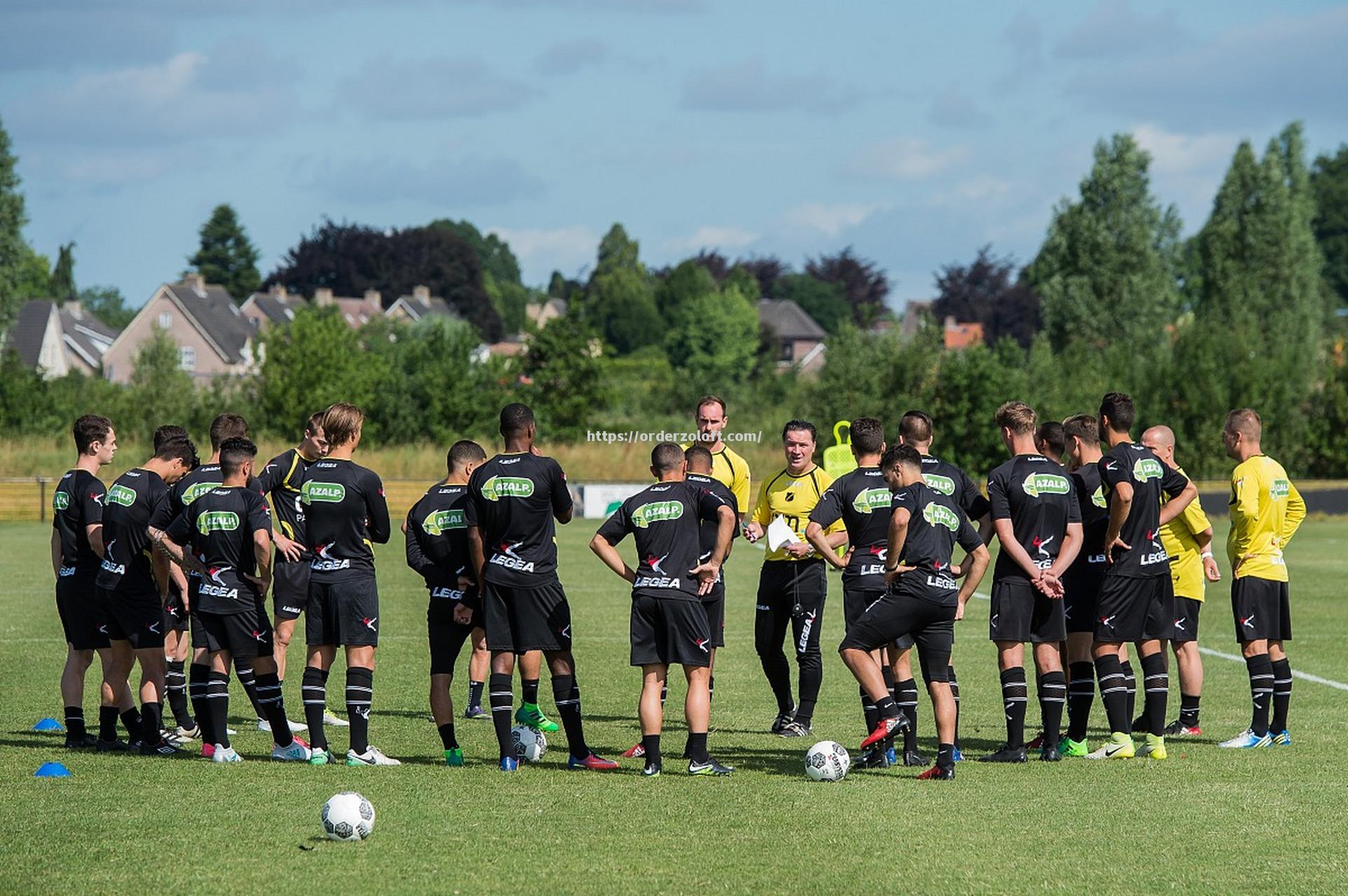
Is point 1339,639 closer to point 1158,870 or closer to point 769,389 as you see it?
point 1158,870

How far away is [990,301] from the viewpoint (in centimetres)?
11475

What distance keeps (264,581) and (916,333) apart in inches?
1617

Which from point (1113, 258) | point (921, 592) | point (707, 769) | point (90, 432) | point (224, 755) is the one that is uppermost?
point (1113, 258)

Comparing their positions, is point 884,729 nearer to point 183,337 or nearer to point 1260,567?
point 1260,567

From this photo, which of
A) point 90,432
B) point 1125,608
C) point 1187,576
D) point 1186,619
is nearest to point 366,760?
point 90,432

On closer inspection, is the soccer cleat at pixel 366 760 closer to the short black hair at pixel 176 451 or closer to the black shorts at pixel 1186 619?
the short black hair at pixel 176 451

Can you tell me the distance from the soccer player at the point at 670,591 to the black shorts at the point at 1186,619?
354 centimetres

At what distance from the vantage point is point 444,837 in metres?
7.29

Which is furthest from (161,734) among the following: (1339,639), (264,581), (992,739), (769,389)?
(769,389)

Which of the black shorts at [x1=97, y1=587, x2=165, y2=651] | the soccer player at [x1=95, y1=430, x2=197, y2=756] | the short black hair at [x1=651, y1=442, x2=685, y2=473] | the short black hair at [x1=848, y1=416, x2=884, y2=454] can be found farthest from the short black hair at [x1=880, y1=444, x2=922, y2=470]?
the black shorts at [x1=97, y1=587, x2=165, y2=651]

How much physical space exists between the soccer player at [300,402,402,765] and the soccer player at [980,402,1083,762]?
3.84 metres

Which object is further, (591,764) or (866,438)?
(866,438)

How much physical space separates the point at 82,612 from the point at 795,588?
4774 millimetres

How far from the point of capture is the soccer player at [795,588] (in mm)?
→ 10648
